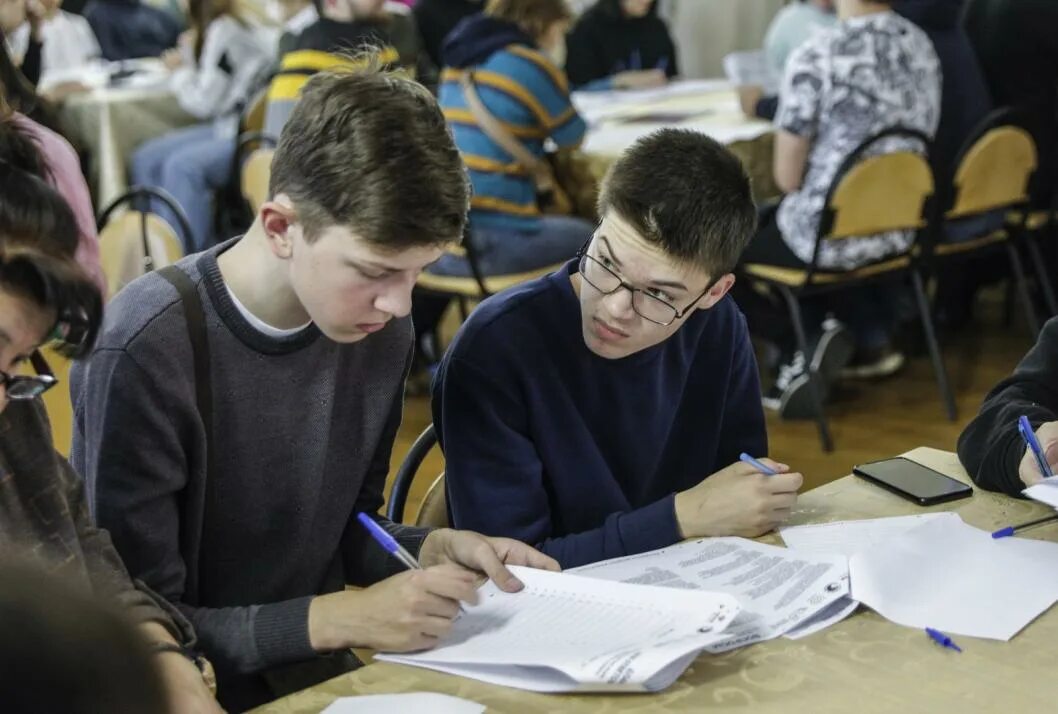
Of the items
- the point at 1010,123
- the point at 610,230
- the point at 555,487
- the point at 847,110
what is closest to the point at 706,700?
the point at 555,487

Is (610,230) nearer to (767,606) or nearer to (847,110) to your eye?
(767,606)

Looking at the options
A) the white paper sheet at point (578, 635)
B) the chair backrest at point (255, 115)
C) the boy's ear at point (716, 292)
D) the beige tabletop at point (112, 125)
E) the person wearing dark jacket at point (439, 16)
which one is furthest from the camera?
the person wearing dark jacket at point (439, 16)

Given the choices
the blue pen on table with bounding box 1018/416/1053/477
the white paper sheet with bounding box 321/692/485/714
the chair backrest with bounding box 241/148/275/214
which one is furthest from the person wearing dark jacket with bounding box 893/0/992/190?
the white paper sheet with bounding box 321/692/485/714

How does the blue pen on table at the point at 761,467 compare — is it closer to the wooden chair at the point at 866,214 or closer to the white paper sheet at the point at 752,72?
the wooden chair at the point at 866,214

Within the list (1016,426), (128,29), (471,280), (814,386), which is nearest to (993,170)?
(814,386)

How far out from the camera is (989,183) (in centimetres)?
359

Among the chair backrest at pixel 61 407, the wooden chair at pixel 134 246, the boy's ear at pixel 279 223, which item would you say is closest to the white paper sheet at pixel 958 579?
the boy's ear at pixel 279 223

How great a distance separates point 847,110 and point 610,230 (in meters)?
1.98

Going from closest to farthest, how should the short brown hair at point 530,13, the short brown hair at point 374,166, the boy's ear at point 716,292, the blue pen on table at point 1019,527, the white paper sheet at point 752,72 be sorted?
the short brown hair at point 374,166, the blue pen on table at point 1019,527, the boy's ear at point 716,292, the short brown hair at point 530,13, the white paper sheet at point 752,72

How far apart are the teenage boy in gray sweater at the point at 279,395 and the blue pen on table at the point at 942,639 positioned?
381 millimetres

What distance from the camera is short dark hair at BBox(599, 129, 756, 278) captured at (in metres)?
1.56

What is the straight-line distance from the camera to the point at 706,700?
1.07 meters

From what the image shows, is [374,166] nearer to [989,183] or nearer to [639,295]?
[639,295]

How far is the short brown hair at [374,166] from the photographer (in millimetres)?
1293
